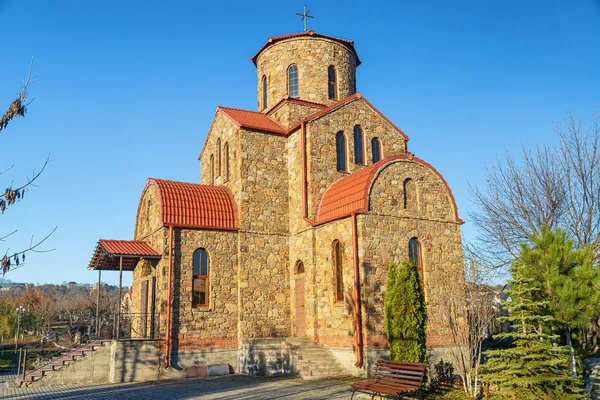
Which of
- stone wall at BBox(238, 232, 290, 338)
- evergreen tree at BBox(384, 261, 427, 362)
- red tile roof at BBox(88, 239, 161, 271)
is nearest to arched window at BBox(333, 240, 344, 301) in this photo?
stone wall at BBox(238, 232, 290, 338)

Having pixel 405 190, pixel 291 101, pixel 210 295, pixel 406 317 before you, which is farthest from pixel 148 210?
pixel 406 317

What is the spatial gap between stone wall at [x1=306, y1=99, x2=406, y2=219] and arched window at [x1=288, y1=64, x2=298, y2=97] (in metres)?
2.78

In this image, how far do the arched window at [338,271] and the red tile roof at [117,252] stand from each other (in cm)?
560

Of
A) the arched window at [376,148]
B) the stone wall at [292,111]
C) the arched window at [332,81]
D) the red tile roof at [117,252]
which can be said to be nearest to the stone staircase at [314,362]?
the red tile roof at [117,252]

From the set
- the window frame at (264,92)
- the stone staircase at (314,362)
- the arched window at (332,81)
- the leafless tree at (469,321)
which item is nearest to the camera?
the leafless tree at (469,321)

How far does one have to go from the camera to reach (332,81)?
2073 cm

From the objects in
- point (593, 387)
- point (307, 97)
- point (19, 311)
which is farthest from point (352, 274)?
point (19, 311)

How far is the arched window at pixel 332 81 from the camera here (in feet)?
67.6

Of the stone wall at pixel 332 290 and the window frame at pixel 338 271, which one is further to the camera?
the window frame at pixel 338 271

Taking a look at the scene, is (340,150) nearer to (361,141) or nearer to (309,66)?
(361,141)

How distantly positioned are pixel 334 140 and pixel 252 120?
3225 mm

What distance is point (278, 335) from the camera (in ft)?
56.5

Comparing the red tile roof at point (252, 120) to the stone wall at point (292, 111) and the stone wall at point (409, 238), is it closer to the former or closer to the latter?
the stone wall at point (292, 111)

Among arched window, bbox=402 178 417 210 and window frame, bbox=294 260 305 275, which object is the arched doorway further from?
arched window, bbox=402 178 417 210
